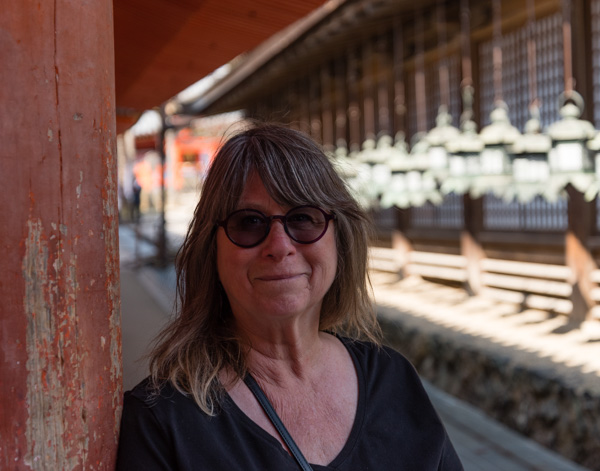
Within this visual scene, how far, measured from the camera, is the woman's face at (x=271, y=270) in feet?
4.75

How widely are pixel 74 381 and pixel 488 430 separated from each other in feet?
15.6

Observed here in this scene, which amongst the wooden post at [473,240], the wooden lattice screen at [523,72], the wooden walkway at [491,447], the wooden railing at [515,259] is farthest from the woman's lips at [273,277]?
the wooden post at [473,240]

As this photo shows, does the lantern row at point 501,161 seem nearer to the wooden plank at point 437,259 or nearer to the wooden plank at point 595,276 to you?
the wooden plank at point 595,276

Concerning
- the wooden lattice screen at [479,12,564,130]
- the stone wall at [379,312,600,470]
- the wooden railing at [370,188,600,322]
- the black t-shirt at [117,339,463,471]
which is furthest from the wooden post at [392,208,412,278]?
the black t-shirt at [117,339,463,471]

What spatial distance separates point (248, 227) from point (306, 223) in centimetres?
14

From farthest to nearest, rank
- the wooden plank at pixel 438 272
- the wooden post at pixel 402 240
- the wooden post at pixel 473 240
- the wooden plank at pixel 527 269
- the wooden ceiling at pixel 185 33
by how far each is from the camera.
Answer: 1. the wooden post at pixel 402 240
2. the wooden plank at pixel 438 272
3. the wooden post at pixel 473 240
4. the wooden plank at pixel 527 269
5. the wooden ceiling at pixel 185 33

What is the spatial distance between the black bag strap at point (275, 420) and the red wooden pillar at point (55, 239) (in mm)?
345

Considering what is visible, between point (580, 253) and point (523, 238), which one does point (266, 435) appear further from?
point (523, 238)

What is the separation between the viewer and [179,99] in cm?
1509

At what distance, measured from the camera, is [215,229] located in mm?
1519

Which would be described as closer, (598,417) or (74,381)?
(74,381)

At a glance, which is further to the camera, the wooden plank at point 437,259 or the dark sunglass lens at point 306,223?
the wooden plank at point 437,259

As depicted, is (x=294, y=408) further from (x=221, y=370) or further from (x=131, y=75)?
(x=131, y=75)

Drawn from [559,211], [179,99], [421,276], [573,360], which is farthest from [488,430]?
[179,99]
